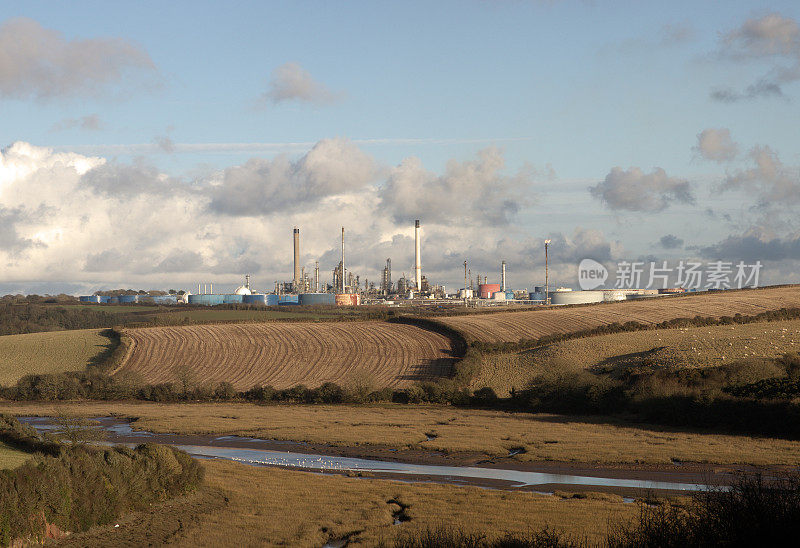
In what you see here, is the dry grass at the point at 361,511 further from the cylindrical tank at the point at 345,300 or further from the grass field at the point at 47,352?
the cylindrical tank at the point at 345,300

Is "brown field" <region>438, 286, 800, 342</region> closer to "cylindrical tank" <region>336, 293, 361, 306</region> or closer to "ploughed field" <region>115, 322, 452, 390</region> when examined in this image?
"ploughed field" <region>115, 322, 452, 390</region>

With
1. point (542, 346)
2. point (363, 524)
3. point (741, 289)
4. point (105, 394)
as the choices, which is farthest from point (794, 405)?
point (741, 289)

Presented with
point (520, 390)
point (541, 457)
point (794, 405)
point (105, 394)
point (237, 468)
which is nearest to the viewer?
point (237, 468)

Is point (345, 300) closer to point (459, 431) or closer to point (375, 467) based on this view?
point (459, 431)

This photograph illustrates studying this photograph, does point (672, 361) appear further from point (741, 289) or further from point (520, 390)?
point (741, 289)

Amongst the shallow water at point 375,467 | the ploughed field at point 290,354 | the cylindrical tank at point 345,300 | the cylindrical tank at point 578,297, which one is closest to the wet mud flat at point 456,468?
the shallow water at point 375,467

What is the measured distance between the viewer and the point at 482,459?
4888 cm

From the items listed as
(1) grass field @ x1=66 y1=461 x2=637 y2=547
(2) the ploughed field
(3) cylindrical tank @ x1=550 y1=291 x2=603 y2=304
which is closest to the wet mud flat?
(1) grass field @ x1=66 y1=461 x2=637 y2=547

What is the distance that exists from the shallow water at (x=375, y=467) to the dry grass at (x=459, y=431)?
10.7ft

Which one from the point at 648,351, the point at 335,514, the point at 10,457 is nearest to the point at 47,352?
the point at 10,457

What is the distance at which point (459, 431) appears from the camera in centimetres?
5912

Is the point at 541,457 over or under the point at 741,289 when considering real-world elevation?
under

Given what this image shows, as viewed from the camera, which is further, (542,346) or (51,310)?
(51,310)

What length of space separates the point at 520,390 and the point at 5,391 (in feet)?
182
